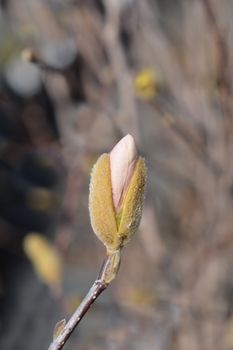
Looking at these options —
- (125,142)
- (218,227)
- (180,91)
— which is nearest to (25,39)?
(180,91)

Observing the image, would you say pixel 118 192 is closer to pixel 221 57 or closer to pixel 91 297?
pixel 91 297

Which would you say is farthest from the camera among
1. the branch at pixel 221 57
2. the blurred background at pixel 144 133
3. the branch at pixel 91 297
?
the blurred background at pixel 144 133

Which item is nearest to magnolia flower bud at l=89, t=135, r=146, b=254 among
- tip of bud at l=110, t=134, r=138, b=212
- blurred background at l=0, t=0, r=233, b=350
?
tip of bud at l=110, t=134, r=138, b=212

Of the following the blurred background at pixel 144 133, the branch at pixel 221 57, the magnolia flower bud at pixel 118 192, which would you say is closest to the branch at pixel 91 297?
the magnolia flower bud at pixel 118 192

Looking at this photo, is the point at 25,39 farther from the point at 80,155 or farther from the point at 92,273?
the point at 92,273

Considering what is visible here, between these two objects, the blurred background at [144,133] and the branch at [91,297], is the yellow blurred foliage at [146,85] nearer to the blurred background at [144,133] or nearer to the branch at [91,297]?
the blurred background at [144,133]

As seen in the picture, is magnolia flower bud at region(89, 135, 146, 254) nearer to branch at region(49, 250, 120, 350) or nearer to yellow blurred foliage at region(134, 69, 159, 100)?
branch at region(49, 250, 120, 350)
